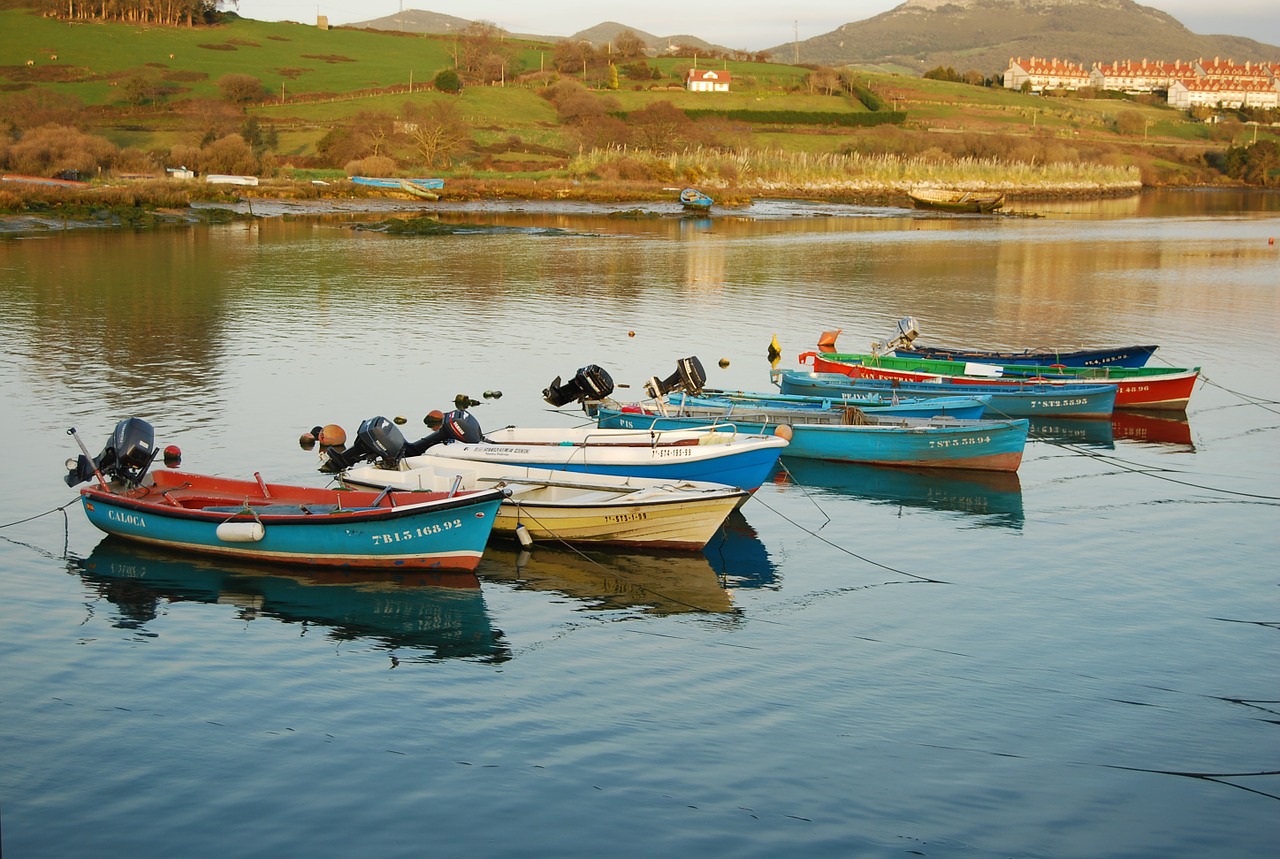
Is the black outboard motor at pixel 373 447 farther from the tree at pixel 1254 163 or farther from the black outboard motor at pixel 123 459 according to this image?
the tree at pixel 1254 163

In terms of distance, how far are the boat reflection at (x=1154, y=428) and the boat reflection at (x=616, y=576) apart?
14.0m

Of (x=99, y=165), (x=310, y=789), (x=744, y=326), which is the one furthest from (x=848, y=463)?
(x=99, y=165)

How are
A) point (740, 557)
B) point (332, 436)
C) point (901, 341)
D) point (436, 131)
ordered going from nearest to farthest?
point (740, 557) → point (332, 436) → point (901, 341) → point (436, 131)

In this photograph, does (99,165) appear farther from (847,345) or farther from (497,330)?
(847,345)

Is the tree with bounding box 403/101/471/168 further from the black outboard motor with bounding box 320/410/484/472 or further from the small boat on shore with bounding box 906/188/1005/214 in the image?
the black outboard motor with bounding box 320/410/484/472

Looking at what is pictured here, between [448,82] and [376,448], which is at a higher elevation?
[448,82]

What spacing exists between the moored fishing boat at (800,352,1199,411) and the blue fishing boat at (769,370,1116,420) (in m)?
0.43

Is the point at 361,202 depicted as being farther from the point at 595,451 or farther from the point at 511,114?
the point at 595,451

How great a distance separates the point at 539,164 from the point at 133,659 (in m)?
99.6

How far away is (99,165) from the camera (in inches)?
3590

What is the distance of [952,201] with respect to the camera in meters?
109

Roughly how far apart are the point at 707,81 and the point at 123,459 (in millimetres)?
141767

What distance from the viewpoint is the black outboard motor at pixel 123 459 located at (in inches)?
796

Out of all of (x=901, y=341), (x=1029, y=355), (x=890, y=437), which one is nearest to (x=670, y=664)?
(x=890, y=437)
